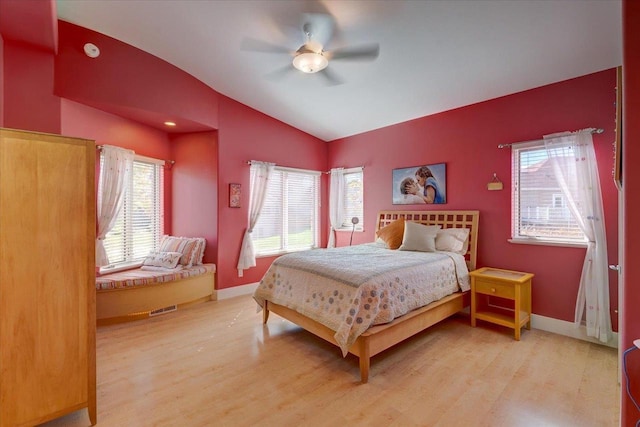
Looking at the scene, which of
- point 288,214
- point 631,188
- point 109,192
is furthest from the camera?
point 288,214

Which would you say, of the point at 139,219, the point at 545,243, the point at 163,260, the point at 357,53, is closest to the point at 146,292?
the point at 163,260

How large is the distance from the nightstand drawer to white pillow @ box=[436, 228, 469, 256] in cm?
50

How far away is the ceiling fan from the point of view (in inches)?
97.3

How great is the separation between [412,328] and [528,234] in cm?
196

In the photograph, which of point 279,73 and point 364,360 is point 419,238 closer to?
point 364,360

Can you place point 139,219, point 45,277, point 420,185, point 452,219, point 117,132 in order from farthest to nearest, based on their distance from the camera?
point 420,185, point 139,219, point 452,219, point 117,132, point 45,277

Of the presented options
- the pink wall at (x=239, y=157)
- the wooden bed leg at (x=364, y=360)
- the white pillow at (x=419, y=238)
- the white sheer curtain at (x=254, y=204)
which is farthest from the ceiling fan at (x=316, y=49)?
the wooden bed leg at (x=364, y=360)

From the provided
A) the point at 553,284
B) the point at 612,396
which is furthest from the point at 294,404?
the point at 553,284

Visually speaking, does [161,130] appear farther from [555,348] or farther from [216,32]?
[555,348]

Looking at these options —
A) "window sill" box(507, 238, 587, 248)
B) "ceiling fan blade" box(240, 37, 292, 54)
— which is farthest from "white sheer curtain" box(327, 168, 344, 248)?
"window sill" box(507, 238, 587, 248)

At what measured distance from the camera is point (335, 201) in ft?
18.3

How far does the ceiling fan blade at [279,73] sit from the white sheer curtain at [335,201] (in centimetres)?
228

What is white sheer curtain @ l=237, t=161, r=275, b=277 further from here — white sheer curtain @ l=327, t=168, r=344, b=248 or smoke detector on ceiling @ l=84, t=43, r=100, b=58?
smoke detector on ceiling @ l=84, t=43, r=100, b=58

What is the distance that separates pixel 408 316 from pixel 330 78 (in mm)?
2816
